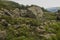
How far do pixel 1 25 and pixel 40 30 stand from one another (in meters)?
5.04

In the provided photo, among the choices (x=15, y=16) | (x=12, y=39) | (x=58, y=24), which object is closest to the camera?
(x=12, y=39)

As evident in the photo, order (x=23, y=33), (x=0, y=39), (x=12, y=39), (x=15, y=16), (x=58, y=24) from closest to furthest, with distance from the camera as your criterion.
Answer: (x=0, y=39) → (x=12, y=39) → (x=23, y=33) → (x=58, y=24) → (x=15, y=16)

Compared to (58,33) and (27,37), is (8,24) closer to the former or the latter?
(27,37)

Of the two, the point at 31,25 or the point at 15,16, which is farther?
the point at 15,16

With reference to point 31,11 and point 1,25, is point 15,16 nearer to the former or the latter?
point 31,11

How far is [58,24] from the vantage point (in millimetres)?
35625

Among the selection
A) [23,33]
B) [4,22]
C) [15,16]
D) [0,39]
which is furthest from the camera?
[15,16]

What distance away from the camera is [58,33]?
3019 centimetres

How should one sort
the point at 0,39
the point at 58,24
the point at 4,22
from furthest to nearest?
the point at 58,24 → the point at 4,22 → the point at 0,39

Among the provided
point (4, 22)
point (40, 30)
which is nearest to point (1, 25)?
point (4, 22)

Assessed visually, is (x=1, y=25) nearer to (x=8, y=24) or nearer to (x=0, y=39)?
(x=8, y=24)

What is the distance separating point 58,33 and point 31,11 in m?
9.77

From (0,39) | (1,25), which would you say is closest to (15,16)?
(1,25)

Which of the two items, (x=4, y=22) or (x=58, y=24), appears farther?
(x=58, y=24)
